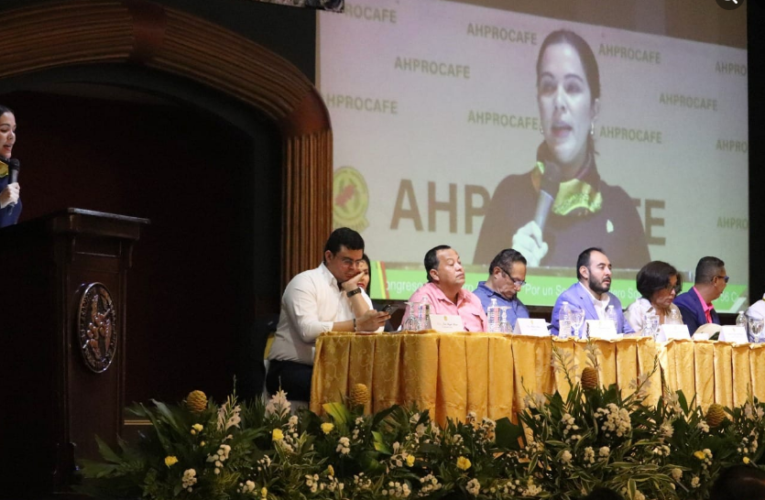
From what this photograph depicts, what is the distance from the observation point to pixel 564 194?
301 inches

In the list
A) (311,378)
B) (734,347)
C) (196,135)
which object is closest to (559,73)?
(196,135)

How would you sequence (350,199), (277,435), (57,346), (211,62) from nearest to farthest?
(277,435), (57,346), (211,62), (350,199)

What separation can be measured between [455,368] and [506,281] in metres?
1.73

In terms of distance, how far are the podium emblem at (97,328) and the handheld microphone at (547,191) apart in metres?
4.02

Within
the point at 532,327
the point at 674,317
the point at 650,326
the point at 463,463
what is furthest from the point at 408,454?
the point at 674,317

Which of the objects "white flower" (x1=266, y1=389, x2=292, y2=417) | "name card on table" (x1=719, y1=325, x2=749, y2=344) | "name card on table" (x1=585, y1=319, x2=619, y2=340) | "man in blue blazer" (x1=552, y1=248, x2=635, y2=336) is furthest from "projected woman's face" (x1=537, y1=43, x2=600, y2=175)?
"white flower" (x1=266, y1=389, x2=292, y2=417)

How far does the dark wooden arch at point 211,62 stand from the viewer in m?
5.86

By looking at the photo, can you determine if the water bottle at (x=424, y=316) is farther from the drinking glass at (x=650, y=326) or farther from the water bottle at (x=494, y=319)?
the drinking glass at (x=650, y=326)

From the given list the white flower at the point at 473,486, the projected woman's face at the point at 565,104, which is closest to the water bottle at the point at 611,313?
the projected woman's face at the point at 565,104

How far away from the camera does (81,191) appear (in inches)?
298

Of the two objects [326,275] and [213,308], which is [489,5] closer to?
[213,308]

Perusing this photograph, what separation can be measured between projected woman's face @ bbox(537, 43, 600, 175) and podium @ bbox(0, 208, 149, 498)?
4188mm

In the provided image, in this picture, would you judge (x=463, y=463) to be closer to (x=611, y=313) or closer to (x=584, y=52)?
(x=611, y=313)

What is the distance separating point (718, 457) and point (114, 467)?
5.26ft
